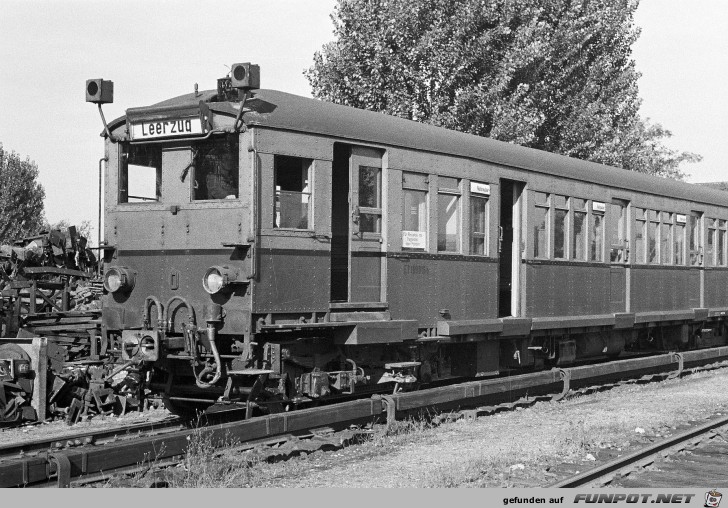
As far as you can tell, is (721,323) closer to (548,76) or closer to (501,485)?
(548,76)

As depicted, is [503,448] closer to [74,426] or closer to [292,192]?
[292,192]

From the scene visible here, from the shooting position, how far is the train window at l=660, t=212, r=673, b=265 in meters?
18.5

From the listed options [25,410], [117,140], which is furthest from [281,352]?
[25,410]

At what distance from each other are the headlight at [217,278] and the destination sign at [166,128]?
149 cm

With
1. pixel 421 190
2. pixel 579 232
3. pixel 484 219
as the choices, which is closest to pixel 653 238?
pixel 579 232

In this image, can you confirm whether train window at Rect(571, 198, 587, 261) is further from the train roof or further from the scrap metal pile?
the scrap metal pile

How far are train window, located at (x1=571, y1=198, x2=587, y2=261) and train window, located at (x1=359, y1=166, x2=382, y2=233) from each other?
5.20 meters

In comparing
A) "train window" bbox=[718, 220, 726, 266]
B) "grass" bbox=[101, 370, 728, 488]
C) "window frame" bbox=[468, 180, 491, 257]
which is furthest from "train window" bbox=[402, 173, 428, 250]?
"train window" bbox=[718, 220, 726, 266]

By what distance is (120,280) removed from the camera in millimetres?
10492

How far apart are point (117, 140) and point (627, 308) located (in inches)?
399

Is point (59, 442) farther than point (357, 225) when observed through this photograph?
No

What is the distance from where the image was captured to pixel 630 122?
30391 millimetres

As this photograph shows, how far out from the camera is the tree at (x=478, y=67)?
2422cm

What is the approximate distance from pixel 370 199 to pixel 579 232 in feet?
18.6
